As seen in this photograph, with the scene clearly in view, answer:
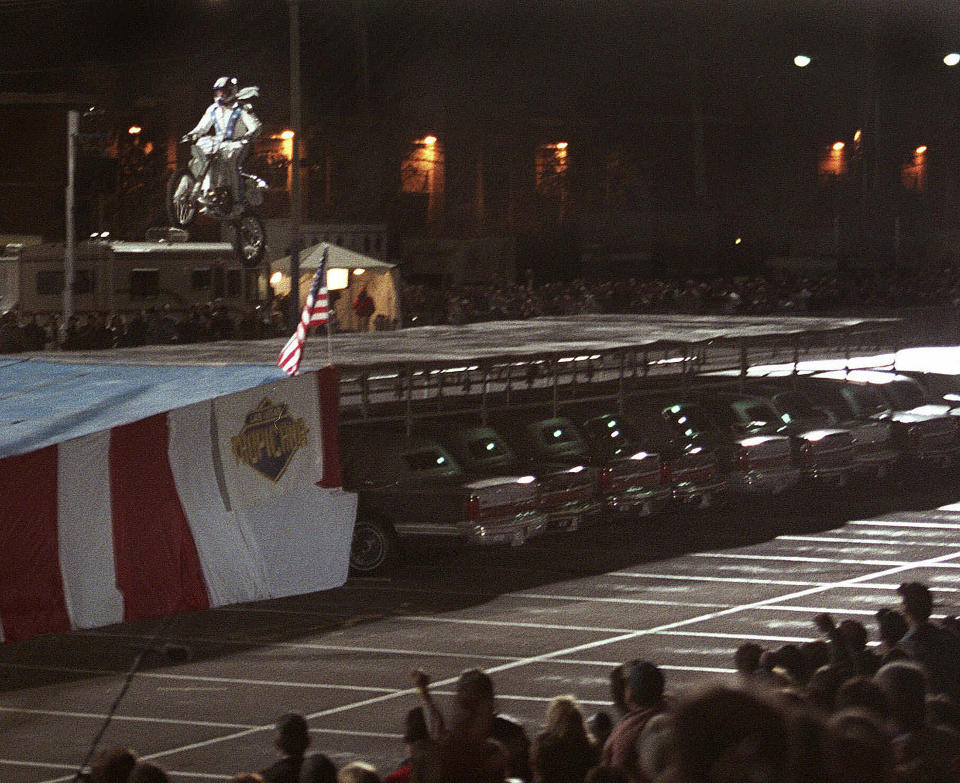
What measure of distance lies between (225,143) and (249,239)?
295 centimetres

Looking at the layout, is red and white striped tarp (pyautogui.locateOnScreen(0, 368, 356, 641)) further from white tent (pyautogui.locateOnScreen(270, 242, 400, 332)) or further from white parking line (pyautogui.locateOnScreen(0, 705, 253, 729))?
white tent (pyautogui.locateOnScreen(270, 242, 400, 332))

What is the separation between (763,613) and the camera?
13344mm

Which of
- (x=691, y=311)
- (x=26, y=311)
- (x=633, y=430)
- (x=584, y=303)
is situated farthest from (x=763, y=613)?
(x=691, y=311)

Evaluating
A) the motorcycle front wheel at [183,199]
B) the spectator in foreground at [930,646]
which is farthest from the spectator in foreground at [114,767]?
the motorcycle front wheel at [183,199]

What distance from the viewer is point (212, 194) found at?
30.1 meters

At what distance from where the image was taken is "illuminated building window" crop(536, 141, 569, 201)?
217 ft

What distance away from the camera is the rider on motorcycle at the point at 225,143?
29.8 metres

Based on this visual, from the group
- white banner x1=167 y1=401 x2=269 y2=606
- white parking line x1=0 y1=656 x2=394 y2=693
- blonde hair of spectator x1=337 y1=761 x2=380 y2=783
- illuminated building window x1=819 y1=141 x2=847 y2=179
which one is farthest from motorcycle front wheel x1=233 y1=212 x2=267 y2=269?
illuminated building window x1=819 y1=141 x2=847 y2=179

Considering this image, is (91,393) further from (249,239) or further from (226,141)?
(249,239)

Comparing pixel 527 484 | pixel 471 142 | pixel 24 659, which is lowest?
pixel 24 659

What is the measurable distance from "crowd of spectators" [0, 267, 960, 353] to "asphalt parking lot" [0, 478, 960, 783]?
1582 cm

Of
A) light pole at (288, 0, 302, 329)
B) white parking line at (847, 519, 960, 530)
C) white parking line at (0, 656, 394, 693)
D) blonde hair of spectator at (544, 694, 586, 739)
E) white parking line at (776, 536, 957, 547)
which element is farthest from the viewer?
light pole at (288, 0, 302, 329)

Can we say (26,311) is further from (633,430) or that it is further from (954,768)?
(954,768)

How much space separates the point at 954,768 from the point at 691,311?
136 ft
